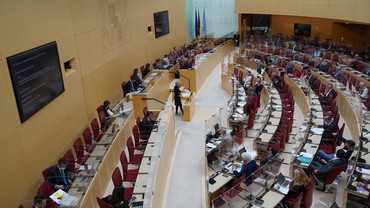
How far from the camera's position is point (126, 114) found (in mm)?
11492

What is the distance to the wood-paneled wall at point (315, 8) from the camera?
45.6 feet

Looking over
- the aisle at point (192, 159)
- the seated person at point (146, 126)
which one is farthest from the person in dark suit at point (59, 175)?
the seated person at point (146, 126)

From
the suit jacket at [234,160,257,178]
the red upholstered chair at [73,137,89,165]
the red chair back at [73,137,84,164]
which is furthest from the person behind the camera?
the red chair back at [73,137,84,164]

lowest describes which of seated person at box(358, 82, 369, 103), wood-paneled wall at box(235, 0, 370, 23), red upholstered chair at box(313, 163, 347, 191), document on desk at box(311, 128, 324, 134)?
red upholstered chair at box(313, 163, 347, 191)

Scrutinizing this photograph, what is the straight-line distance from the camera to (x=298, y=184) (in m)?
6.97

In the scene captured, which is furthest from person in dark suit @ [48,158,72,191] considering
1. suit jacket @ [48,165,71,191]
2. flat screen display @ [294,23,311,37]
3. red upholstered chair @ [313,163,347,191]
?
flat screen display @ [294,23,311,37]

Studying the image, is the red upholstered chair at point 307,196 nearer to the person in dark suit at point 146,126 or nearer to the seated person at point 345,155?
the seated person at point 345,155

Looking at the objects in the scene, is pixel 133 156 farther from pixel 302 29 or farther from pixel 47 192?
pixel 302 29

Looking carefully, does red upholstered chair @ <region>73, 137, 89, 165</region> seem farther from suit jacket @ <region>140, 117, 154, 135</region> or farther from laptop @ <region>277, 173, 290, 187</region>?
laptop @ <region>277, 173, 290, 187</region>

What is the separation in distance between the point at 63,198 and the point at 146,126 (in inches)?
152

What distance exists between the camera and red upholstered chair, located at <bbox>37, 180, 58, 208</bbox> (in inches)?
275

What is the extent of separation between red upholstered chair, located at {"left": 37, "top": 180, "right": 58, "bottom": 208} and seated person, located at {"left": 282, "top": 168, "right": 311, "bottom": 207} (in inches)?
195

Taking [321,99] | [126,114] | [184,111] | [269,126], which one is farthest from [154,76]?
[321,99]

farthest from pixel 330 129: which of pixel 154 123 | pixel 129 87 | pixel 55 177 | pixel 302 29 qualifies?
pixel 302 29
